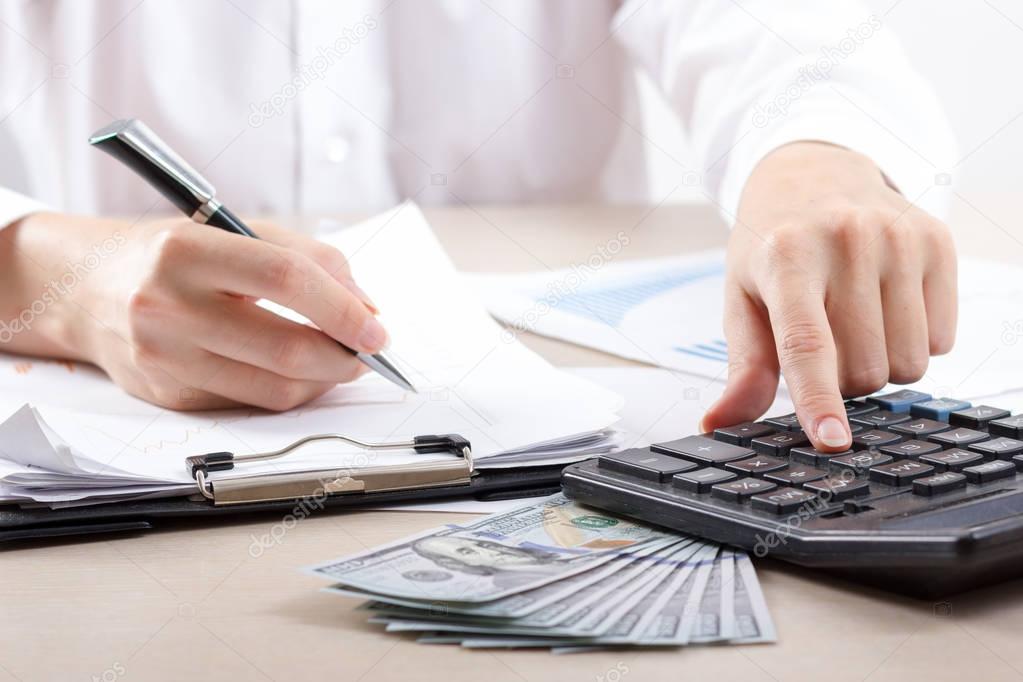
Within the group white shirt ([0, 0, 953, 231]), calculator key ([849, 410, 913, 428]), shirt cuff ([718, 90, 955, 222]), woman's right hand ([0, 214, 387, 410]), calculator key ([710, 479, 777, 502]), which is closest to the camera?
calculator key ([710, 479, 777, 502])

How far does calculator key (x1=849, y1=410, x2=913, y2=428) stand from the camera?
594 mm

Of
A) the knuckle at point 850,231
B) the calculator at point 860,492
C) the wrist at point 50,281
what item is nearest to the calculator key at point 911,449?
the calculator at point 860,492

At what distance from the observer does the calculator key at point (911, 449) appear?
0.53 m

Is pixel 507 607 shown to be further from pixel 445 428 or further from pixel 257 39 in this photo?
pixel 257 39

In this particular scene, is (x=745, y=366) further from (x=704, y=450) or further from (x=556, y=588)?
(x=556, y=588)

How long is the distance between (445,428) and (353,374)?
0.10 meters

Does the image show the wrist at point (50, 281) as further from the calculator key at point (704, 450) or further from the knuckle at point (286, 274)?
the calculator key at point (704, 450)

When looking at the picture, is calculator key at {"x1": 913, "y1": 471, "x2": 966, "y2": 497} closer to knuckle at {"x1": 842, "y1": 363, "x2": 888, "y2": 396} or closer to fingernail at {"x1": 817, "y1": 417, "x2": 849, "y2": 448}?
fingernail at {"x1": 817, "y1": 417, "x2": 849, "y2": 448}

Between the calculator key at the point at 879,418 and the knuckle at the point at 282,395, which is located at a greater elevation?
the calculator key at the point at 879,418

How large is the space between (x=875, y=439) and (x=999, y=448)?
0.06m

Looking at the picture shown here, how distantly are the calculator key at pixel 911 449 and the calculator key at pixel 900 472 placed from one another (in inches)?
0.5

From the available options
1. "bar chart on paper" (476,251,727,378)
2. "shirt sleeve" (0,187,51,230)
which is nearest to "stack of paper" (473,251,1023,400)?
"bar chart on paper" (476,251,727,378)

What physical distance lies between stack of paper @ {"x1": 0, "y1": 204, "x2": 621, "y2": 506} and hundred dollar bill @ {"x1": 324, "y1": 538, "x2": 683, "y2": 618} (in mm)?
151

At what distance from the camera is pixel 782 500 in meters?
0.48
